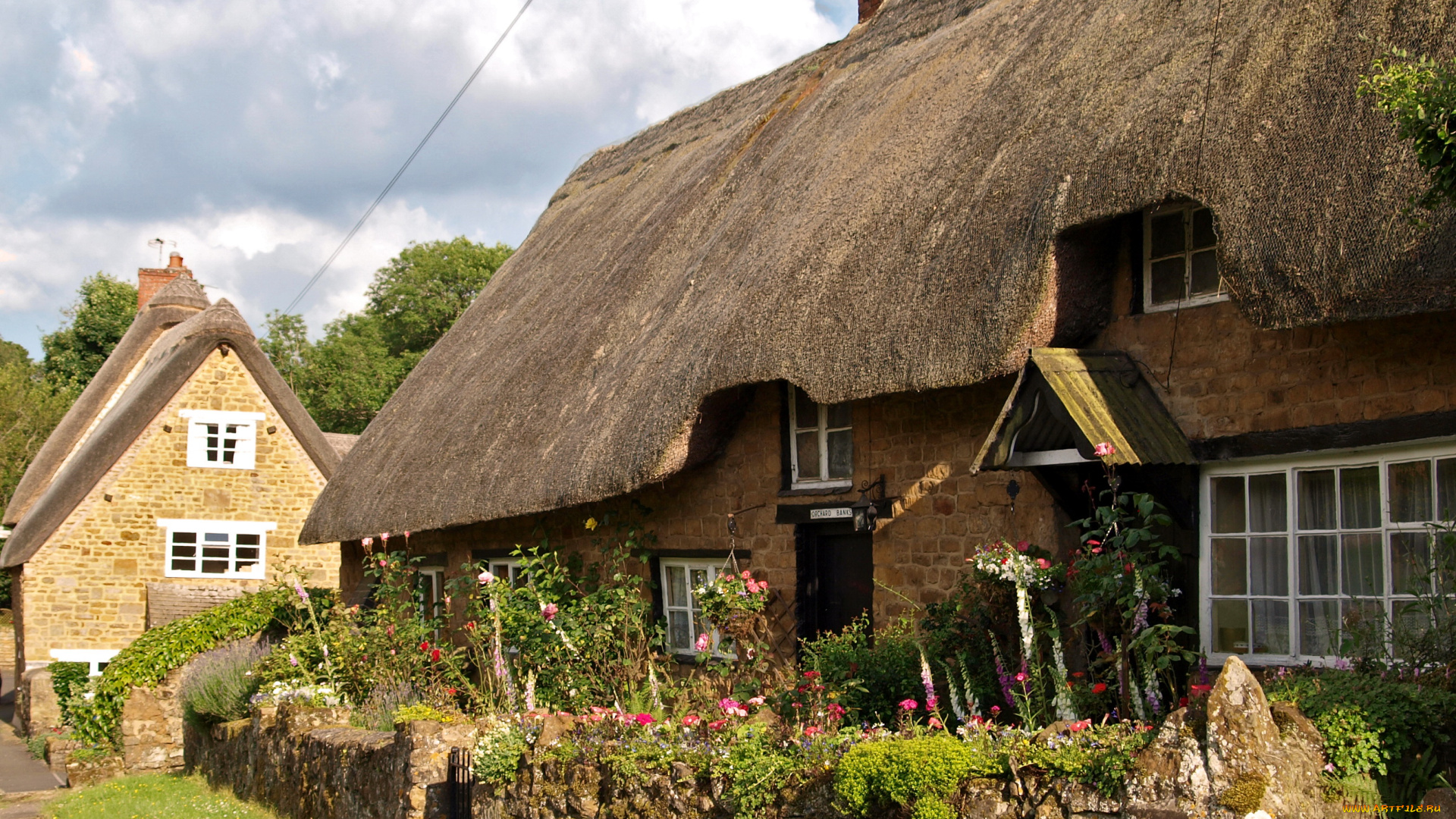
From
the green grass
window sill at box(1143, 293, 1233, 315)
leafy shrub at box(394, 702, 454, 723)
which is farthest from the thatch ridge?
window sill at box(1143, 293, 1233, 315)

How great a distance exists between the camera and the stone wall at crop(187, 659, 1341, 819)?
399 centimetres

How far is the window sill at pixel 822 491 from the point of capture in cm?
815

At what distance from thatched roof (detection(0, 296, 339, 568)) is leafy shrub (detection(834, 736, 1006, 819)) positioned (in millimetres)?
18034

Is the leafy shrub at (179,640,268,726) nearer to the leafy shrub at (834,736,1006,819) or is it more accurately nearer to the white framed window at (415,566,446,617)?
the white framed window at (415,566,446,617)

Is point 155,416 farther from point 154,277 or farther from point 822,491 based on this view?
point 822,491

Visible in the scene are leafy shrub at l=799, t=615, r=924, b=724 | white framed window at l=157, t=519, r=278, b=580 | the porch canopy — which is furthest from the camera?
white framed window at l=157, t=519, r=278, b=580

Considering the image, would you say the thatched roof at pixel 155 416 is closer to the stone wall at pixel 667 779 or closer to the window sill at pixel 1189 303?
the stone wall at pixel 667 779

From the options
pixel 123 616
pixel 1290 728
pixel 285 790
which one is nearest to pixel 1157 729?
pixel 1290 728

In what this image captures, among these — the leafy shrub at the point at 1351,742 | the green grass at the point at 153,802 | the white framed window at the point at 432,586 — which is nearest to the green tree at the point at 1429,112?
the leafy shrub at the point at 1351,742

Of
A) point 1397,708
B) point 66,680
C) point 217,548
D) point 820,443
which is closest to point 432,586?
point 820,443

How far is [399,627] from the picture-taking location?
1063 cm

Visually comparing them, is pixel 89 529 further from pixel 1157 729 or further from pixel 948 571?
pixel 1157 729

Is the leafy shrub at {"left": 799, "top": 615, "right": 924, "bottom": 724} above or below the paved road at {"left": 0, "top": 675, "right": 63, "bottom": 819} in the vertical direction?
above

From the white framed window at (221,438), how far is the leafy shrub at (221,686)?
341 inches
